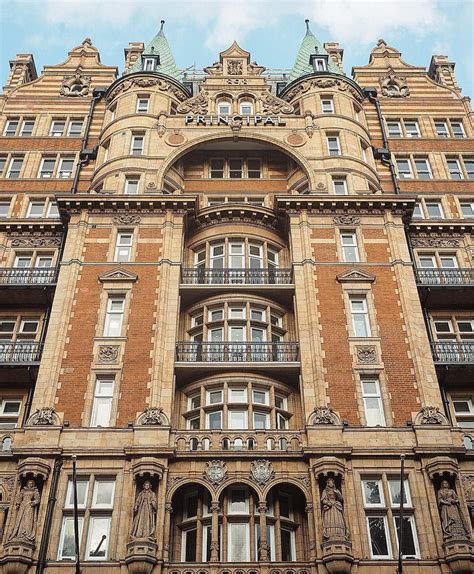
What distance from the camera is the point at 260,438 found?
2742 cm

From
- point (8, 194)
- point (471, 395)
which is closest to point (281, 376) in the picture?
point (471, 395)

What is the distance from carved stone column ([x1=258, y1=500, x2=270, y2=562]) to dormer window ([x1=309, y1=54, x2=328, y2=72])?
28337 millimetres

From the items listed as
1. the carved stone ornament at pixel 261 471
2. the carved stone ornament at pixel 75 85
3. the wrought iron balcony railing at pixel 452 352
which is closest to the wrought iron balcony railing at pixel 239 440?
the carved stone ornament at pixel 261 471

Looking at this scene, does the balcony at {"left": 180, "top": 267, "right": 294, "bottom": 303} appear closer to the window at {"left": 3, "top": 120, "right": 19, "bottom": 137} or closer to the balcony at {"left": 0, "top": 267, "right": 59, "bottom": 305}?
the balcony at {"left": 0, "top": 267, "right": 59, "bottom": 305}

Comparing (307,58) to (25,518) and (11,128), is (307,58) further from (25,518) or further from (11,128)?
(25,518)

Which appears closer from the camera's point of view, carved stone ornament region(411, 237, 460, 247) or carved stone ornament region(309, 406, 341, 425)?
carved stone ornament region(309, 406, 341, 425)

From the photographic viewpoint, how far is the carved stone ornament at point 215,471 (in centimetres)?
2623

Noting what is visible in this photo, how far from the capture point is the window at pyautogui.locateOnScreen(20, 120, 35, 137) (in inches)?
1761

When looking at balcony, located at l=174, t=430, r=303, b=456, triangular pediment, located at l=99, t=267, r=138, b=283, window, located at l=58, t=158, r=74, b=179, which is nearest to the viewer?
balcony, located at l=174, t=430, r=303, b=456

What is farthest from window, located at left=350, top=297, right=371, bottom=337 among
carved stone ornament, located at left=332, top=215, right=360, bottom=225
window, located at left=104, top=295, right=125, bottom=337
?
window, located at left=104, top=295, right=125, bottom=337

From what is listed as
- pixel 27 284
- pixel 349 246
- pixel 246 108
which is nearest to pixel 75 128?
pixel 246 108

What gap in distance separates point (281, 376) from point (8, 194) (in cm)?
1912

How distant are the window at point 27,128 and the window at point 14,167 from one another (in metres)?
2.26

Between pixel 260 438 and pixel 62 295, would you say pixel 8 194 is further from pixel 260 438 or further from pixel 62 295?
pixel 260 438
